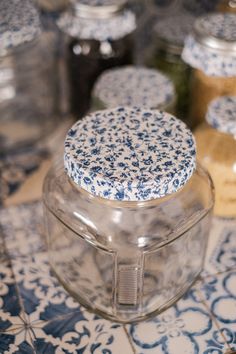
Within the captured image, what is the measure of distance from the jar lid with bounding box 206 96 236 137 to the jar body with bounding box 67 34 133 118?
0.74 ft

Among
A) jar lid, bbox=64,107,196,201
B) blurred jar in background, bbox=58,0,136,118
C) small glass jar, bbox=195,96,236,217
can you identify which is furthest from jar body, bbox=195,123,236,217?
blurred jar in background, bbox=58,0,136,118

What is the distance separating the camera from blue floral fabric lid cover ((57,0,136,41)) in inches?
34.0

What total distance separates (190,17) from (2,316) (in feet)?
1.90

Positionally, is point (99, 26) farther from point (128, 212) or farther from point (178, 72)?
point (128, 212)

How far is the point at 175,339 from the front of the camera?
671 millimetres

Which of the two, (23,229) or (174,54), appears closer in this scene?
(23,229)

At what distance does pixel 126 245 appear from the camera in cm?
65

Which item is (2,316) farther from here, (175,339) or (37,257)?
(175,339)

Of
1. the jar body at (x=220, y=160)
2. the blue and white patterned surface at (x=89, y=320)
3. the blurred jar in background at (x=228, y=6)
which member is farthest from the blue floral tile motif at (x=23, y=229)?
the blurred jar in background at (x=228, y=6)

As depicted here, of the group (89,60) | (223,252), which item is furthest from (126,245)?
(89,60)

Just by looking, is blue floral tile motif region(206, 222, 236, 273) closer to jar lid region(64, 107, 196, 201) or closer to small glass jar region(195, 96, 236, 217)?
small glass jar region(195, 96, 236, 217)

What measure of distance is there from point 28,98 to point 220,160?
37 cm

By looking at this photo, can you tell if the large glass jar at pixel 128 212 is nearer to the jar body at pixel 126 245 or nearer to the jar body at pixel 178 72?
the jar body at pixel 126 245

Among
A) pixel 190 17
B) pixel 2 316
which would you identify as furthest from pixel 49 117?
pixel 2 316
